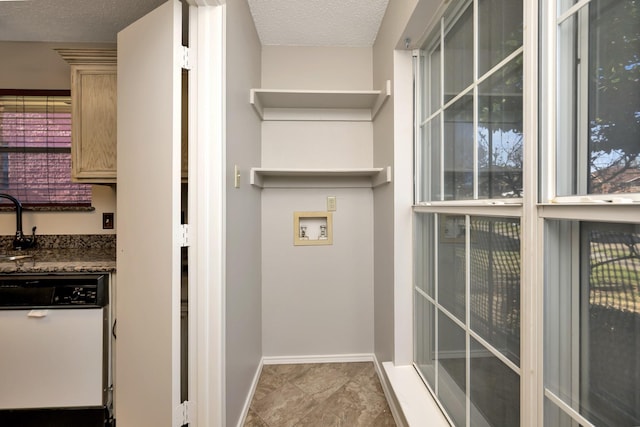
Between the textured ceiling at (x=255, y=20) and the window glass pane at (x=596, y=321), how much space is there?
6.12 ft

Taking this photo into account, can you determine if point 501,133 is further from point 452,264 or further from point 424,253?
point 424,253

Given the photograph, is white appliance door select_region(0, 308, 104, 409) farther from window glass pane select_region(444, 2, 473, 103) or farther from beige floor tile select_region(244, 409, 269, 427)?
window glass pane select_region(444, 2, 473, 103)

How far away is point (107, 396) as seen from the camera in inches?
64.8

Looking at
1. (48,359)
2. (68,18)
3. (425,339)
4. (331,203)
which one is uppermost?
(68,18)

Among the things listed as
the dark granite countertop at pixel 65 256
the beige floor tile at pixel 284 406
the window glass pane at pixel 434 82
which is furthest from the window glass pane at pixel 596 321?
the dark granite countertop at pixel 65 256

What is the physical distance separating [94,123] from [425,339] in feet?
7.69

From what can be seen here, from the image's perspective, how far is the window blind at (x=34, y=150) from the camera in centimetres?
226

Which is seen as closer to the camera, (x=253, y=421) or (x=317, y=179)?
(x=253, y=421)

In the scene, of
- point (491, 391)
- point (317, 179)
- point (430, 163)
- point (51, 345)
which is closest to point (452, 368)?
point (491, 391)

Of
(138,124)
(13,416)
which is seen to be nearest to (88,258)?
(13,416)

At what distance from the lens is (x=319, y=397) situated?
194 centimetres

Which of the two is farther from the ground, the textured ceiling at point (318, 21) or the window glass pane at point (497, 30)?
the textured ceiling at point (318, 21)

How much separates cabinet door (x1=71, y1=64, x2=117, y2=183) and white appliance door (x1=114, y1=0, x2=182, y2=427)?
0.63m

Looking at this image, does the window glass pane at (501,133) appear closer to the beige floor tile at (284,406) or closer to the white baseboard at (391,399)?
the white baseboard at (391,399)
